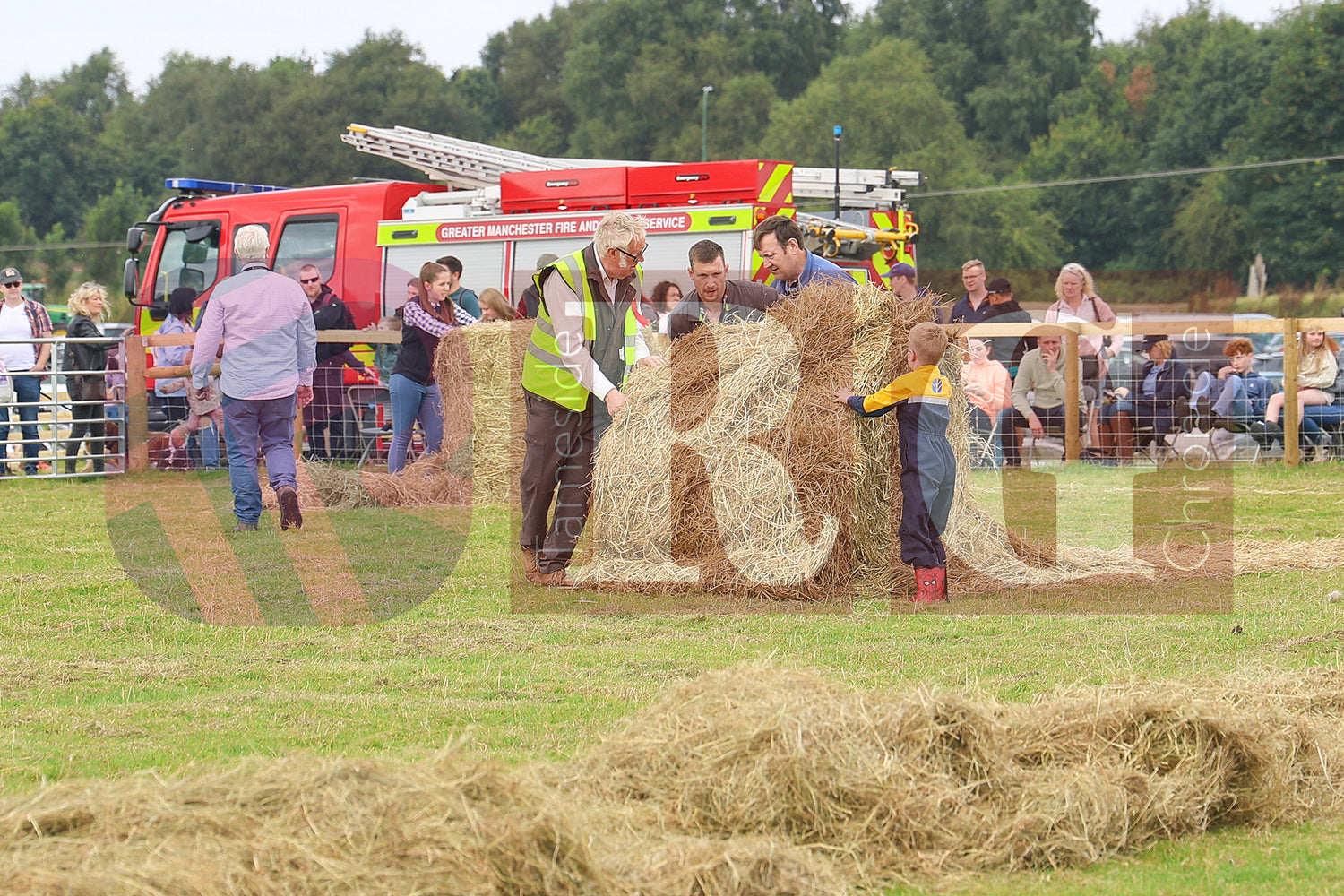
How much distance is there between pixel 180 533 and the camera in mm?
10336

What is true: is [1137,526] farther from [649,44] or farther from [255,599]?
[649,44]

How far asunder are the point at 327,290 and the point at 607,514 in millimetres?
9279

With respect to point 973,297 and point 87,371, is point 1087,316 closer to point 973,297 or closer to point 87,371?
point 973,297

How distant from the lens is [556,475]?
845cm

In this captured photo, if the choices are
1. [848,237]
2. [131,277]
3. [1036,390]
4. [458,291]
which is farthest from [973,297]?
[131,277]

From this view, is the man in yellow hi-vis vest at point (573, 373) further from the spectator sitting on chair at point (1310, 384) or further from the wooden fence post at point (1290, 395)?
the spectator sitting on chair at point (1310, 384)

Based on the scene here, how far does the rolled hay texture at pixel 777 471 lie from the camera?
7.94 metres

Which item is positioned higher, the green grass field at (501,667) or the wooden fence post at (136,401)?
the wooden fence post at (136,401)

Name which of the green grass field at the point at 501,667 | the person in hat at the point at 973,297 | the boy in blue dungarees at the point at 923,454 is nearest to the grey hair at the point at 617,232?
the boy in blue dungarees at the point at 923,454

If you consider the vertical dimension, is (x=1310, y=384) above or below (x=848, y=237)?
below

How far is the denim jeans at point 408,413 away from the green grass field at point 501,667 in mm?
4555

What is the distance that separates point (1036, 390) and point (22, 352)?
35.3 ft

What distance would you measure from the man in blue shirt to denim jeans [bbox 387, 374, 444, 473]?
525cm

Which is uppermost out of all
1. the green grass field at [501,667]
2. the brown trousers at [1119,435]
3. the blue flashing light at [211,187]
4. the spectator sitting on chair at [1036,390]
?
the blue flashing light at [211,187]
